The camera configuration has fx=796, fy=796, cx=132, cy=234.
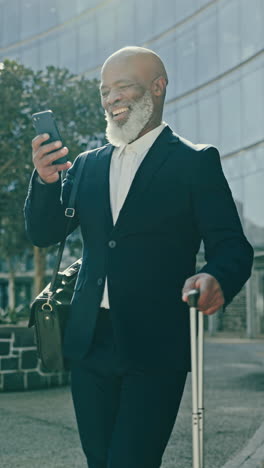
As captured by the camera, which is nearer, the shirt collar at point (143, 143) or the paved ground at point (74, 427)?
the shirt collar at point (143, 143)

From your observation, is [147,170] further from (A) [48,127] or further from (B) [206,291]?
(B) [206,291]

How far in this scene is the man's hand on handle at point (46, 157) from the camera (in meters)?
2.56

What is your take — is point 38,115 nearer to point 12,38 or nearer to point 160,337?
point 160,337

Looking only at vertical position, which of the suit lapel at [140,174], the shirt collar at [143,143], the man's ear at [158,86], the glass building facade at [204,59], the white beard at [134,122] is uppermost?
the glass building facade at [204,59]

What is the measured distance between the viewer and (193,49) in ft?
87.9

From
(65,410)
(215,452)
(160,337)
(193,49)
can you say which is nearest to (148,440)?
(160,337)

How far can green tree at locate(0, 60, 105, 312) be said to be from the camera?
13617mm

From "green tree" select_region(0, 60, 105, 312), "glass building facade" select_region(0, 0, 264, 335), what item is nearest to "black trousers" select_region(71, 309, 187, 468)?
"green tree" select_region(0, 60, 105, 312)

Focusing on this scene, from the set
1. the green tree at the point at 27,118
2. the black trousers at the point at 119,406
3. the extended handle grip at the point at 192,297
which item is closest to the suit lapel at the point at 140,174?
the black trousers at the point at 119,406

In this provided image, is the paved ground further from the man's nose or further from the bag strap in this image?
the man's nose

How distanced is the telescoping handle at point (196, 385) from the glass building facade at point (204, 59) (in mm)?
20208

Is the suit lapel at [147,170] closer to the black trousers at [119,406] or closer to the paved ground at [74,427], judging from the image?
the black trousers at [119,406]

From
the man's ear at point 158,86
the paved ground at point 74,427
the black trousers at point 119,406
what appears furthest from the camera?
the paved ground at point 74,427

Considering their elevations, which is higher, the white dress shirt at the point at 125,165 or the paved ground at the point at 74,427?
the white dress shirt at the point at 125,165
